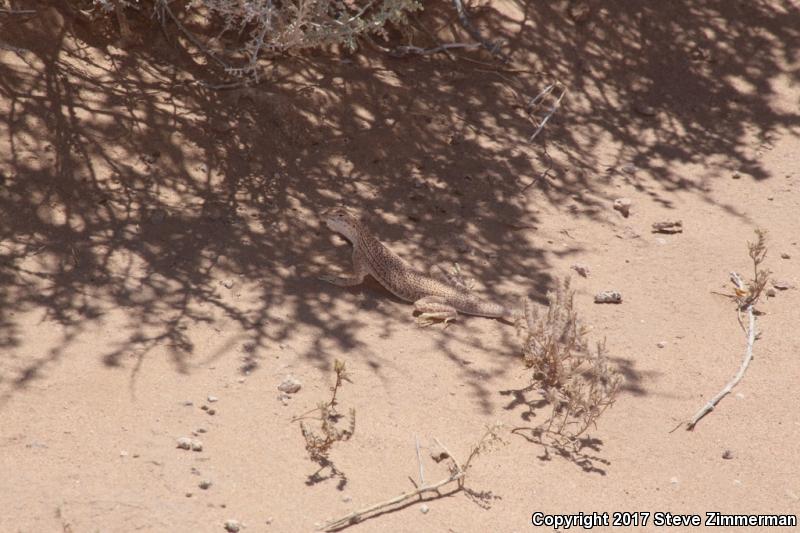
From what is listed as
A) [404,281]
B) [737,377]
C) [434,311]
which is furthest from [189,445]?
[737,377]

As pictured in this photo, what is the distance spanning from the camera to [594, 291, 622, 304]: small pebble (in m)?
6.31

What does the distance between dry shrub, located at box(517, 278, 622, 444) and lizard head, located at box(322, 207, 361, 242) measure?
1.60 meters

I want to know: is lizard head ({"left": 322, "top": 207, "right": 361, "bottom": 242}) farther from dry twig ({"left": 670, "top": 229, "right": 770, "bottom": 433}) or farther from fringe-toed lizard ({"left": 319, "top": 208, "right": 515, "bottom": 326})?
dry twig ({"left": 670, "top": 229, "right": 770, "bottom": 433})

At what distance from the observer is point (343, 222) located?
660cm

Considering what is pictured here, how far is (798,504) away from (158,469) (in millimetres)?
3437

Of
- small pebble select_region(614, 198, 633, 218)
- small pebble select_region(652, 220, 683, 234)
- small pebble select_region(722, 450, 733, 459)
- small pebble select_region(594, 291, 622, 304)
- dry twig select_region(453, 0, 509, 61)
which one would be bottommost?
small pebble select_region(722, 450, 733, 459)

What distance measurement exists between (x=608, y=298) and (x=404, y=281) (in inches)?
61.4

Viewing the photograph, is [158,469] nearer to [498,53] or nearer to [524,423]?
[524,423]

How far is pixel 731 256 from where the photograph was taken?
703 centimetres

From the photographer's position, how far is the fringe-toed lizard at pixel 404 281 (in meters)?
6.15

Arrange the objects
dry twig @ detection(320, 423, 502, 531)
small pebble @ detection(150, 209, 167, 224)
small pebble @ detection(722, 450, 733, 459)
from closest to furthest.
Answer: dry twig @ detection(320, 423, 502, 531) → small pebble @ detection(722, 450, 733, 459) → small pebble @ detection(150, 209, 167, 224)

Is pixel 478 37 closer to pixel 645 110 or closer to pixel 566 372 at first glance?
pixel 645 110

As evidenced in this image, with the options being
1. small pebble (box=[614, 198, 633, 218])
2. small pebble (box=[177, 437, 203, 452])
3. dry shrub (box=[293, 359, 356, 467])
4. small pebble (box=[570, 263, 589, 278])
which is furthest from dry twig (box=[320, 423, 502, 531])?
small pebble (box=[614, 198, 633, 218])

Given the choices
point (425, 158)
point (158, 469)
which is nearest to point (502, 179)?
point (425, 158)
